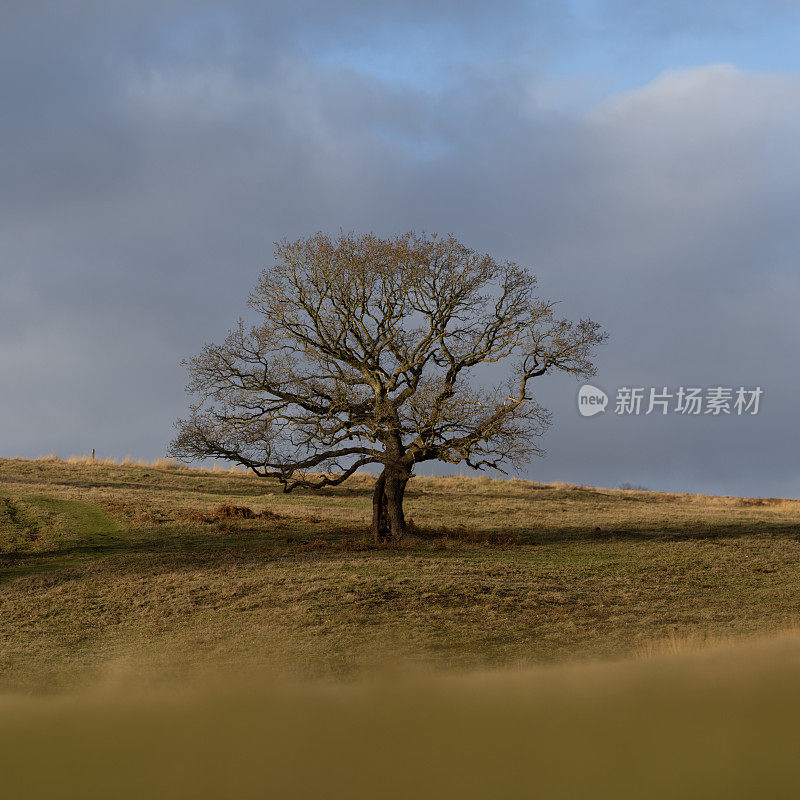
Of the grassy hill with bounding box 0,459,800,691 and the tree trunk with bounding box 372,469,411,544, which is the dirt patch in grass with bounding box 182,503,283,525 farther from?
the tree trunk with bounding box 372,469,411,544

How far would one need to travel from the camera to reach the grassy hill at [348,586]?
15.8 metres

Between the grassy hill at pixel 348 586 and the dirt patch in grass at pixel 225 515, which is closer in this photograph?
the grassy hill at pixel 348 586

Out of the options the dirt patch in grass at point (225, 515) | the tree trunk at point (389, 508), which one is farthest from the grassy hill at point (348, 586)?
the tree trunk at point (389, 508)

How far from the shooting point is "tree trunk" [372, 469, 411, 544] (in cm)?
3322

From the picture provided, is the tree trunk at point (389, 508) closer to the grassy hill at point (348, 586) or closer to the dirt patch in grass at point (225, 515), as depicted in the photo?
the grassy hill at point (348, 586)

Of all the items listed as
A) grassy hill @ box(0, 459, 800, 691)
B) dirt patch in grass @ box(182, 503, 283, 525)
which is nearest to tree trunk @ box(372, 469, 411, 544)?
grassy hill @ box(0, 459, 800, 691)

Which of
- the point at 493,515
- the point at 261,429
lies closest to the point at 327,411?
the point at 261,429

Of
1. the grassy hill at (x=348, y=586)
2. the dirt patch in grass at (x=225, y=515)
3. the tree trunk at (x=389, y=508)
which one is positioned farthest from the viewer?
the dirt patch in grass at (x=225, y=515)

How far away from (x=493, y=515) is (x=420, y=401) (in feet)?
46.3

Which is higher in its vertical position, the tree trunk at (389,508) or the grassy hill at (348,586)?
the tree trunk at (389,508)

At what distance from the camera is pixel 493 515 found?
43438mm

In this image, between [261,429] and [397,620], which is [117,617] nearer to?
[397,620]

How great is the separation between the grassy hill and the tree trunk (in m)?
0.80

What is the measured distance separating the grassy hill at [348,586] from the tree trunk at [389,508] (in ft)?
2.63
